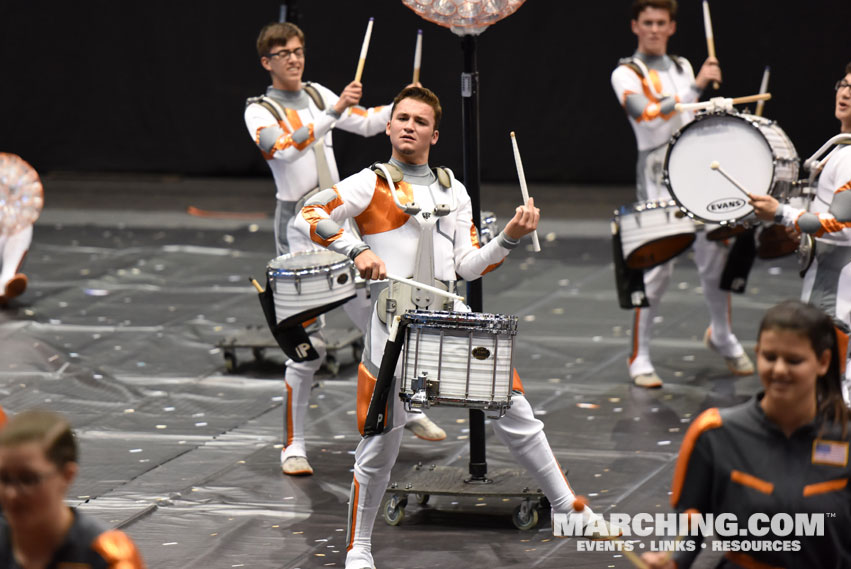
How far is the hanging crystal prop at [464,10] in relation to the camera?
16.6ft

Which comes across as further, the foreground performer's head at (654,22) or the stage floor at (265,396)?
the foreground performer's head at (654,22)

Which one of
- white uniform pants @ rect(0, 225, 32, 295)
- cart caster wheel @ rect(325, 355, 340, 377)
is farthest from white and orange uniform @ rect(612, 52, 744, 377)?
white uniform pants @ rect(0, 225, 32, 295)

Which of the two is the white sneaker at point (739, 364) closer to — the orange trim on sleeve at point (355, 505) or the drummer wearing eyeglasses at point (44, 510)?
the orange trim on sleeve at point (355, 505)

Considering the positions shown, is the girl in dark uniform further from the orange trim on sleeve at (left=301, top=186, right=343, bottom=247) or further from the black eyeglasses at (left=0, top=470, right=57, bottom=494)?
the orange trim on sleeve at (left=301, top=186, right=343, bottom=247)

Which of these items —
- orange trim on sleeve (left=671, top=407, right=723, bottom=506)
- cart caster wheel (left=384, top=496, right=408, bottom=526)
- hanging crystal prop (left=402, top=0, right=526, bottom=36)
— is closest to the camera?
orange trim on sleeve (left=671, top=407, right=723, bottom=506)

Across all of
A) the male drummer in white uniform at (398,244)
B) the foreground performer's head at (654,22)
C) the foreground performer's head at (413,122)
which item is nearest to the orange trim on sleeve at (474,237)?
the male drummer in white uniform at (398,244)

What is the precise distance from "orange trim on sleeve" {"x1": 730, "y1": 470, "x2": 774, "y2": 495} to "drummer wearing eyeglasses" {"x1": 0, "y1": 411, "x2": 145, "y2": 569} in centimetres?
137

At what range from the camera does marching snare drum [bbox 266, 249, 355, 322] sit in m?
5.84

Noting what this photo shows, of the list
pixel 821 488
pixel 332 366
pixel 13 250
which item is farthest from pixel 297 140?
pixel 13 250

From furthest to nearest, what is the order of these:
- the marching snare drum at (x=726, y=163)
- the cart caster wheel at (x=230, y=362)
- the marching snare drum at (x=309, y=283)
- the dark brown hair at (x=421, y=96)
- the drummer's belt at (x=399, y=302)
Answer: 1. the cart caster wheel at (x=230, y=362)
2. the marching snare drum at (x=726, y=163)
3. the marching snare drum at (x=309, y=283)
4. the dark brown hair at (x=421, y=96)
5. the drummer's belt at (x=399, y=302)

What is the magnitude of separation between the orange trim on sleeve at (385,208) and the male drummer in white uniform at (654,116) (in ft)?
8.82

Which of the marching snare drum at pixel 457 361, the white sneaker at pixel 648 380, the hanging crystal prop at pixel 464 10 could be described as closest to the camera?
the marching snare drum at pixel 457 361

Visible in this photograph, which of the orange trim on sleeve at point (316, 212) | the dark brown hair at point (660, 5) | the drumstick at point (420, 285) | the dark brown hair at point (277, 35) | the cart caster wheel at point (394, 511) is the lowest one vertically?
the cart caster wheel at point (394, 511)

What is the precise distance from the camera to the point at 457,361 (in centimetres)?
457
